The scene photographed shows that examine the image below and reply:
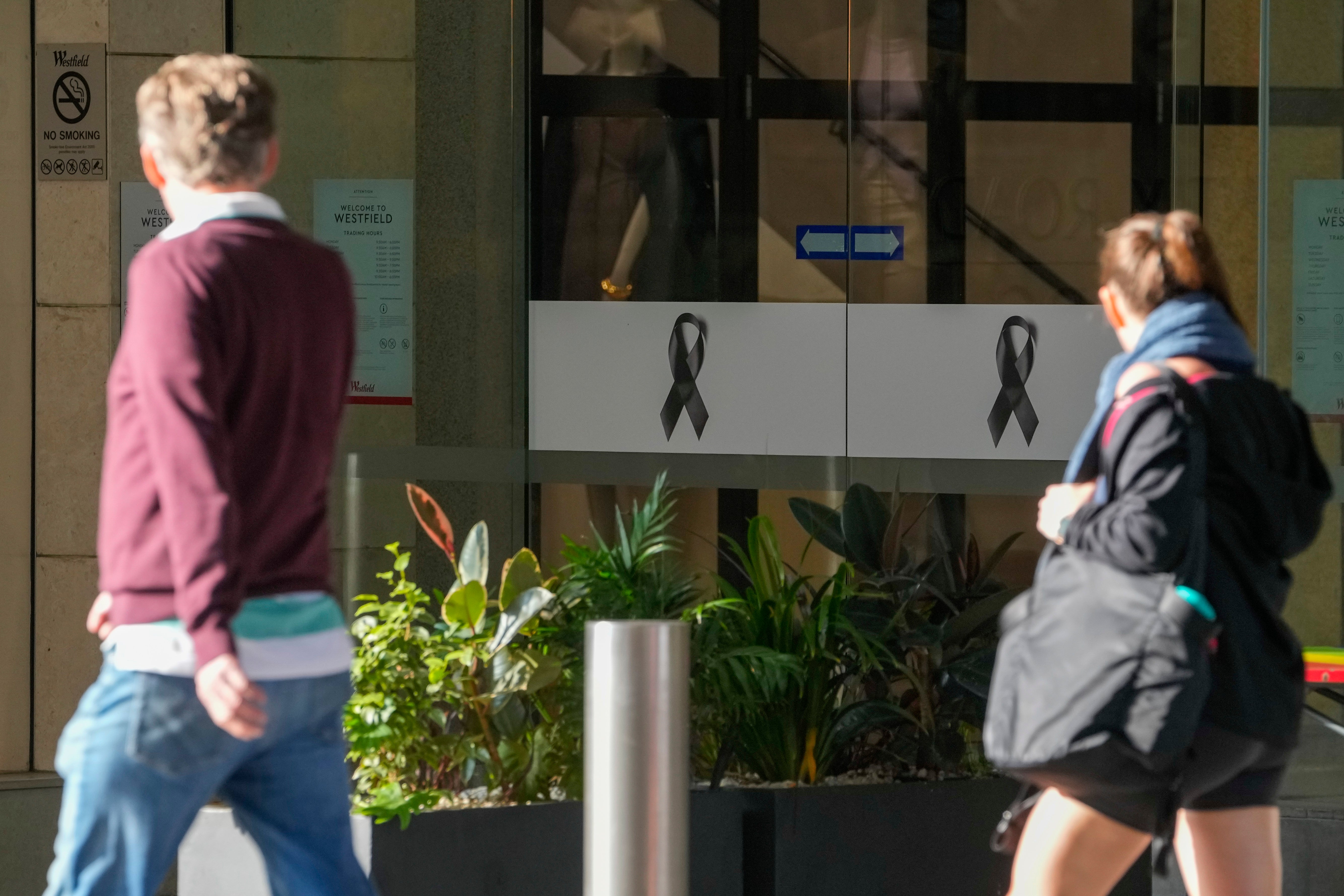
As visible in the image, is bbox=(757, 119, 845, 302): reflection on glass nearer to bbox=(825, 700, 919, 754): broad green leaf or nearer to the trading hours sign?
bbox=(825, 700, 919, 754): broad green leaf

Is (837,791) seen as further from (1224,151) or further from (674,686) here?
(1224,151)

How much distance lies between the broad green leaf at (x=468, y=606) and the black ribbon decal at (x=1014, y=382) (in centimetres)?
276

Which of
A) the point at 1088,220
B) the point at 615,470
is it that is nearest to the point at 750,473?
the point at 615,470

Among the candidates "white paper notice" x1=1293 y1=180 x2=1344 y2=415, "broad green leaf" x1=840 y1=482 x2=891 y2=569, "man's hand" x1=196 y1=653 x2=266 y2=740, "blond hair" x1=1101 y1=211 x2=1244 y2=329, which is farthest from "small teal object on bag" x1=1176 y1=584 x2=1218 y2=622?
"white paper notice" x1=1293 y1=180 x2=1344 y2=415

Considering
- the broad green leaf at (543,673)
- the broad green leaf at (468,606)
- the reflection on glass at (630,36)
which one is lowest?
the broad green leaf at (543,673)

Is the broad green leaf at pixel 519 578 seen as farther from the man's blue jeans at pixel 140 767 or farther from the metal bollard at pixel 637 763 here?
the man's blue jeans at pixel 140 767

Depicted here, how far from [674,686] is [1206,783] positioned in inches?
34.3

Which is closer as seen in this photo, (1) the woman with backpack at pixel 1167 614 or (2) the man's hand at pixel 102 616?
(2) the man's hand at pixel 102 616

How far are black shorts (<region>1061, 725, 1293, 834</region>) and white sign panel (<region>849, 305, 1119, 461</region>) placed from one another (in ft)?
11.1

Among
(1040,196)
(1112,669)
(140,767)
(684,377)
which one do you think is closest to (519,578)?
(1112,669)

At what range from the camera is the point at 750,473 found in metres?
6.00

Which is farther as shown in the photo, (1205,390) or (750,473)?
(750,473)

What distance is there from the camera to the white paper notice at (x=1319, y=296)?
4.60 meters

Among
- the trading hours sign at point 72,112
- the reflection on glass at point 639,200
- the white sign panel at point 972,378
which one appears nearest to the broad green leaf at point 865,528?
the white sign panel at point 972,378
